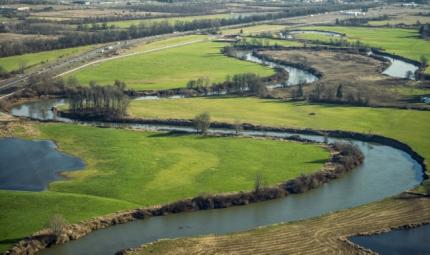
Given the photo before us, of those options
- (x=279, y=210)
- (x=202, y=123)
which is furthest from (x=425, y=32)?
(x=279, y=210)

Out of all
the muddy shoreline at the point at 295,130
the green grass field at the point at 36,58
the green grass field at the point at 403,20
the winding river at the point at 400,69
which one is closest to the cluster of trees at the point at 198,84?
the muddy shoreline at the point at 295,130

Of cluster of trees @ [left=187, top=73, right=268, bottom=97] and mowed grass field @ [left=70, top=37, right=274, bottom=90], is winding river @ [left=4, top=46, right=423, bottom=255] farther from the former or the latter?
mowed grass field @ [left=70, top=37, right=274, bottom=90]

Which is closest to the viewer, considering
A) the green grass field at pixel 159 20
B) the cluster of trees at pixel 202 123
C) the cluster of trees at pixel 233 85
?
the cluster of trees at pixel 202 123

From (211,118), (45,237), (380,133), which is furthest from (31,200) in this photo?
(380,133)

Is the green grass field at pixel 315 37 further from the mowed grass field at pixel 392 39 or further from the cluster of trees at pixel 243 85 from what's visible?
the cluster of trees at pixel 243 85

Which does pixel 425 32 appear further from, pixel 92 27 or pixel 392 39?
pixel 92 27
